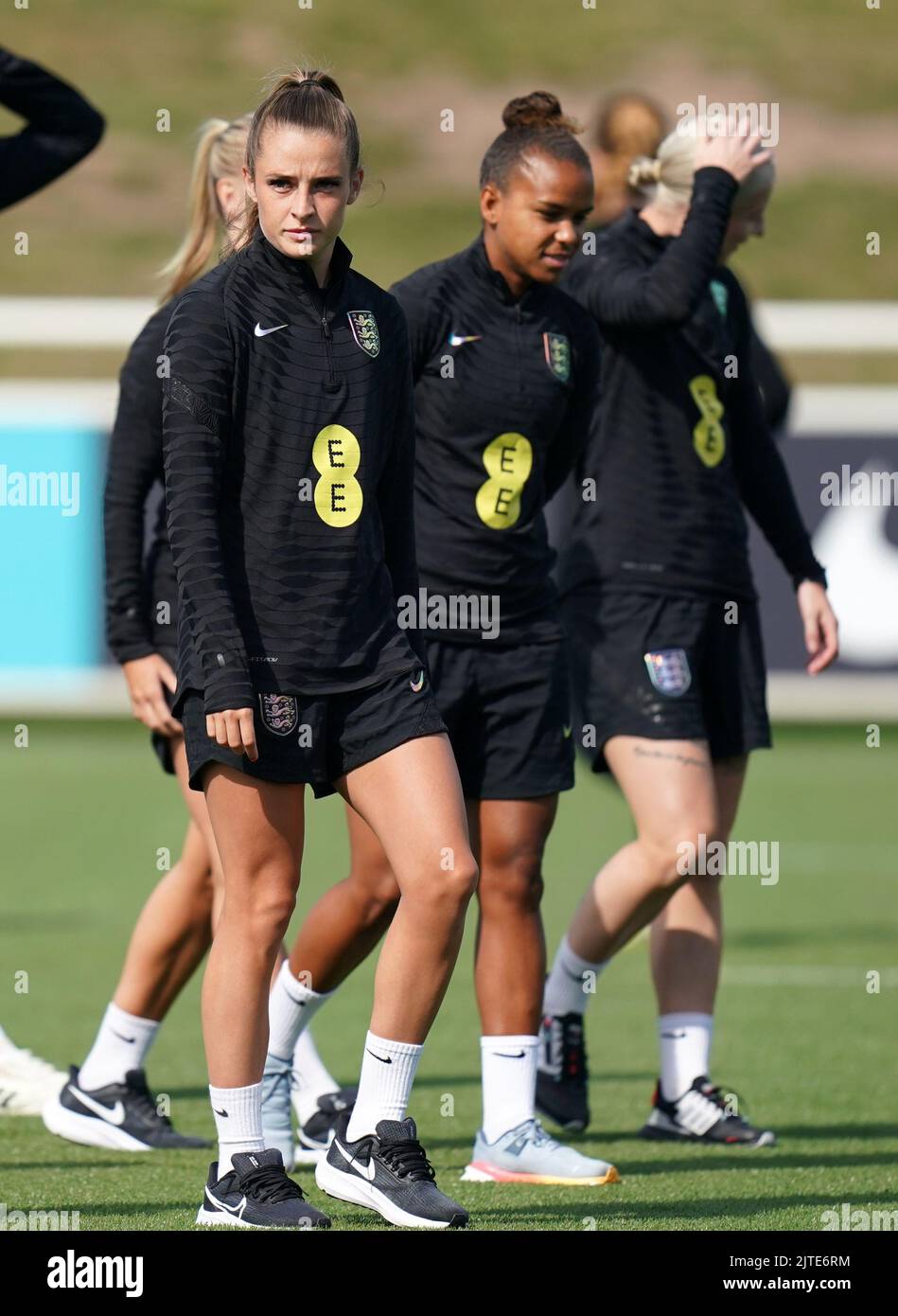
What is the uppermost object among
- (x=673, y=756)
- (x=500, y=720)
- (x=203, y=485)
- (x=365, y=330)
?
(x=365, y=330)

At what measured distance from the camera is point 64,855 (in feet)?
36.7

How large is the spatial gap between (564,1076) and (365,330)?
91.8 inches

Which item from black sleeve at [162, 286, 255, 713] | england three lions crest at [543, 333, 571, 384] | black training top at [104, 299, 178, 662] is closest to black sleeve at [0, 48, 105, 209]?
black training top at [104, 299, 178, 662]

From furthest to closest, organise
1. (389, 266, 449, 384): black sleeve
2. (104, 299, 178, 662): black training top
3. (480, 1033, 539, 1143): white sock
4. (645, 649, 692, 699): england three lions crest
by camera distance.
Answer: (645, 649, 692, 699): england three lions crest < (104, 299, 178, 662): black training top < (389, 266, 449, 384): black sleeve < (480, 1033, 539, 1143): white sock

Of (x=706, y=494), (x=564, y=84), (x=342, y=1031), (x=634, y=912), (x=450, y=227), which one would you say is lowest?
(x=342, y=1031)

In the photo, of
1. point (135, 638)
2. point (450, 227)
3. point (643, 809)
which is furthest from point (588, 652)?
point (450, 227)

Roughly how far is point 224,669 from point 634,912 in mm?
2057

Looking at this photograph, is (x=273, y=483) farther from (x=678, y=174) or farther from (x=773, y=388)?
(x=773, y=388)

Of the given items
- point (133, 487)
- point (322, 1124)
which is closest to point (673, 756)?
point (322, 1124)

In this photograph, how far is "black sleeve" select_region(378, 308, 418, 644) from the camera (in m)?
4.60

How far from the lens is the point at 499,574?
17.8ft

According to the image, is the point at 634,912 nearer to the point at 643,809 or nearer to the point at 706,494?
the point at 643,809

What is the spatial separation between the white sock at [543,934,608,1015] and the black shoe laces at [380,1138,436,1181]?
1682mm

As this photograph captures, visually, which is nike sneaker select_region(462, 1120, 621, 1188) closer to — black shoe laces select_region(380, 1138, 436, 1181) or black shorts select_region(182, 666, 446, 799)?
black shoe laces select_region(380, 1138, 436, 1181)
